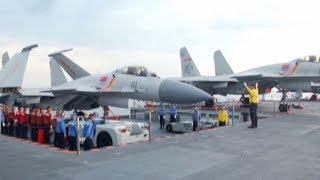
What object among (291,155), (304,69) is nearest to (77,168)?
(291,155)

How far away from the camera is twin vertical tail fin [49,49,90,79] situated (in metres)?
23.9

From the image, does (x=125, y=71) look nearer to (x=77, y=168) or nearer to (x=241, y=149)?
(x=241, y=149)

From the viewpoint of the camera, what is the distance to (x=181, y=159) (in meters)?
8.16

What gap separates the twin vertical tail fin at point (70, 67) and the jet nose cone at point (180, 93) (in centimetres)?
881

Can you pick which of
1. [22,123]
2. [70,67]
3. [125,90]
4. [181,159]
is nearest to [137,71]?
[125,90]

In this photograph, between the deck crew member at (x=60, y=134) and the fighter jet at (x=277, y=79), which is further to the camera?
the fighter jet at (x=277, y=79)

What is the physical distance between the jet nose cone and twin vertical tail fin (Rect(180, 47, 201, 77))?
25575 mm

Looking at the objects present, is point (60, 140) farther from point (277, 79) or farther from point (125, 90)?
point (277, 79)

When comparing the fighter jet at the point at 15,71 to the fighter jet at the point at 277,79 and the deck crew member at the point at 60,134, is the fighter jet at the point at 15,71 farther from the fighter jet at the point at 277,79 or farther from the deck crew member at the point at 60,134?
the fighter jet at the point at 277,79

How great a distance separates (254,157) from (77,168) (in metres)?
3.99

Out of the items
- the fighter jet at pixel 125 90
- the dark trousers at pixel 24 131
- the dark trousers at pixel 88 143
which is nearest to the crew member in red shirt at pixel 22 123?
the dark trousers at pixel 24 131

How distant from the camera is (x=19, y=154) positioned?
8633 millimetres

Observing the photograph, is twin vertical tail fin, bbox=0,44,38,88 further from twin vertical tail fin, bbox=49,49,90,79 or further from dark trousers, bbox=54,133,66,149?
twin vertical tail fin, bbox=49,49,90,79

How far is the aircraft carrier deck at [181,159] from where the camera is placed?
6.76 meters
